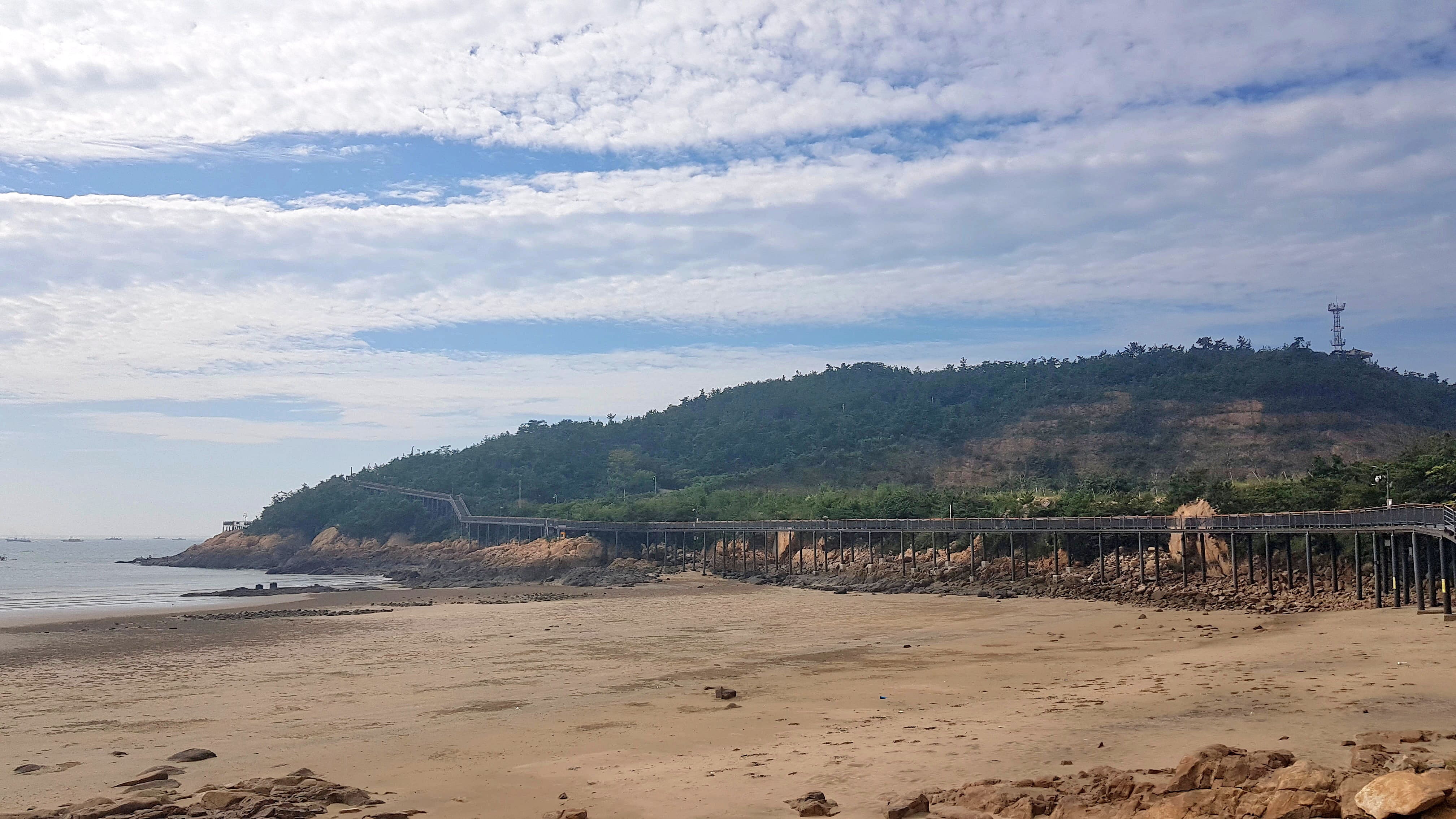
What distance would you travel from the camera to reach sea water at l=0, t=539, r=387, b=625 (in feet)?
176

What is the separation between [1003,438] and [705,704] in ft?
451

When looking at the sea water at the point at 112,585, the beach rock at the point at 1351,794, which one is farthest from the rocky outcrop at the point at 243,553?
the beach rock at the point at 1351,794

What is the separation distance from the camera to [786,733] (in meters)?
16.2

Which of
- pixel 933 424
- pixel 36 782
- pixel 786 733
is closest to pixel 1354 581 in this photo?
pixel 786 733

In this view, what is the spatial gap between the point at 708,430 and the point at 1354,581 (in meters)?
147

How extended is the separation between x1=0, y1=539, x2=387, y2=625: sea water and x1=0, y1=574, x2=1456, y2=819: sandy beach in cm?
2024

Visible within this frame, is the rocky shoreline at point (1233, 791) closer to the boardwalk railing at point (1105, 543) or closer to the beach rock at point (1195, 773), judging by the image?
the beach rock at point (1195, 773)

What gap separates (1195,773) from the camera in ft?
34.4

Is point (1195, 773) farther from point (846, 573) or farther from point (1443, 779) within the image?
point (846, 573)

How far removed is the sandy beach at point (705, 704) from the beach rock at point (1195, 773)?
1.66 m

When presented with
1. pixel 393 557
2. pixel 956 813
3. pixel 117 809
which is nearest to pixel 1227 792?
pixel 956 813

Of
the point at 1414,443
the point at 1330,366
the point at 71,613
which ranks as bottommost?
the point at 71,613

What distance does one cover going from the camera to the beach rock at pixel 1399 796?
8133 mm

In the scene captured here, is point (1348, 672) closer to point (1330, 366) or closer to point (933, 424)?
point (933, 424)
